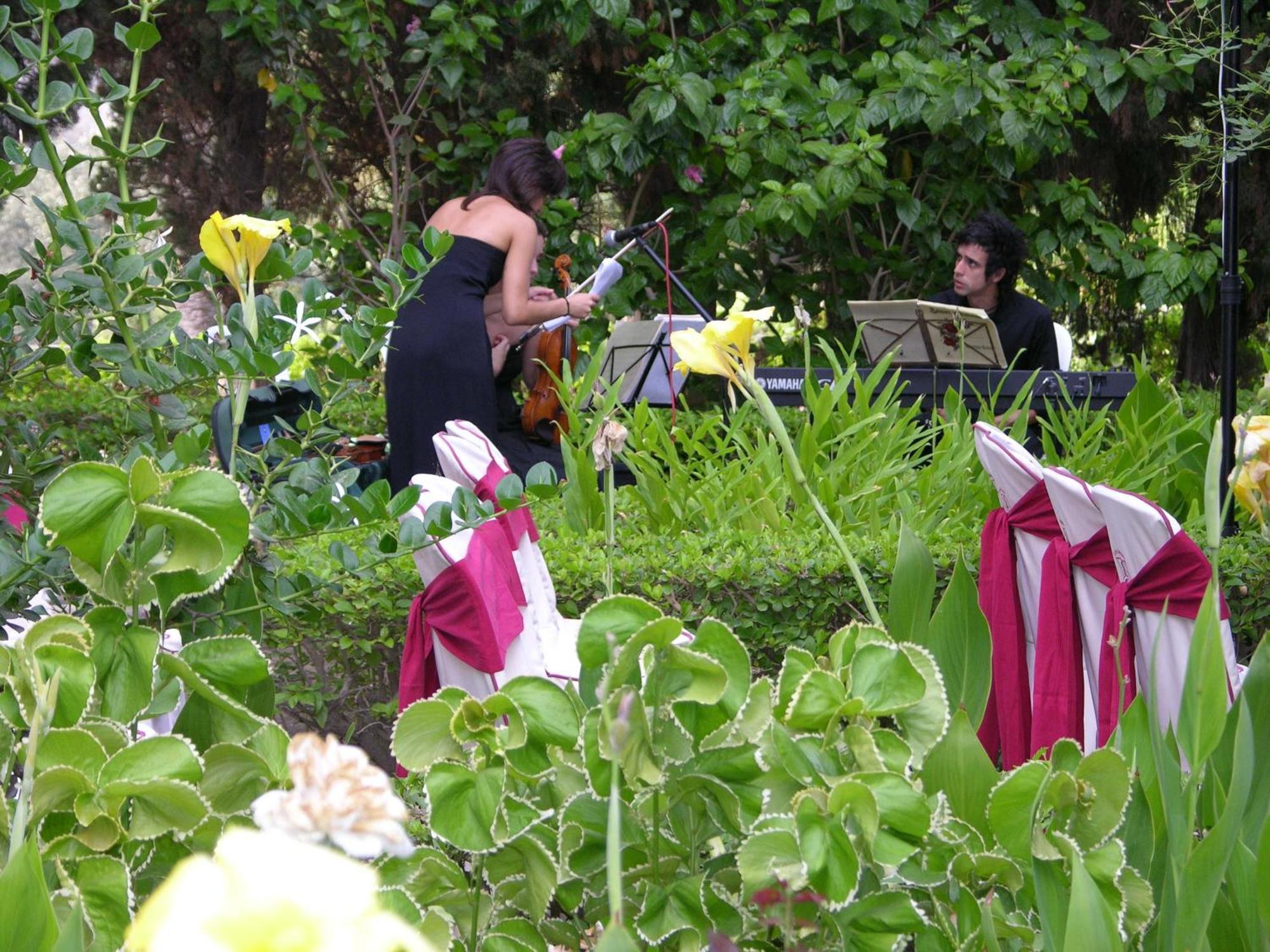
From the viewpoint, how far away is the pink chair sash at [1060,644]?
213 cm

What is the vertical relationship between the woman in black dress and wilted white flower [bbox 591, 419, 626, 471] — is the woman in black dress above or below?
below

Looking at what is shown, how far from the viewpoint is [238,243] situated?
4.35ft

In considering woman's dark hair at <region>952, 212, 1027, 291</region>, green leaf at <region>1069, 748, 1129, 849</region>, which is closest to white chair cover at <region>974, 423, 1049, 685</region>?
green leaf at <region>1069, 748, 1129, 849</region>

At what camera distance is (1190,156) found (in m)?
7.11

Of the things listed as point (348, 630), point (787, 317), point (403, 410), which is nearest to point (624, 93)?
point (787, 317)

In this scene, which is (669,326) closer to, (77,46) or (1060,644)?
(1060,644)

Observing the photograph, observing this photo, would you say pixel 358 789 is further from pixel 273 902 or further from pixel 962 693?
pixel 962 693

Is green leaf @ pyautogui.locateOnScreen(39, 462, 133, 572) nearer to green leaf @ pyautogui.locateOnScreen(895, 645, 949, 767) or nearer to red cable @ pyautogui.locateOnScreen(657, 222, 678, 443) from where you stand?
green leaf @ pyautogui.locateOnScreen(895, 645, 949, 767)

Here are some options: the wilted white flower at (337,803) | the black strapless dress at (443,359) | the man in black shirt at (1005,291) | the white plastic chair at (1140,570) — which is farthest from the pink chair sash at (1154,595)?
the man in black shirt at (1005,291)

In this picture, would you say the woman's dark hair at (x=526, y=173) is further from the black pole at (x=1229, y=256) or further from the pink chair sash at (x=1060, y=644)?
the pink chair sash at (x=1060, y=644)

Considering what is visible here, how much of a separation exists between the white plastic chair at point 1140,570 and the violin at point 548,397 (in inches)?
115

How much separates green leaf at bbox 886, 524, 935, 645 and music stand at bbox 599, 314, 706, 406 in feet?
12.0

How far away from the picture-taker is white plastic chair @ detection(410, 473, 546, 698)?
2.09 metres

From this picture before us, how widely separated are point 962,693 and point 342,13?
636 centimetres
